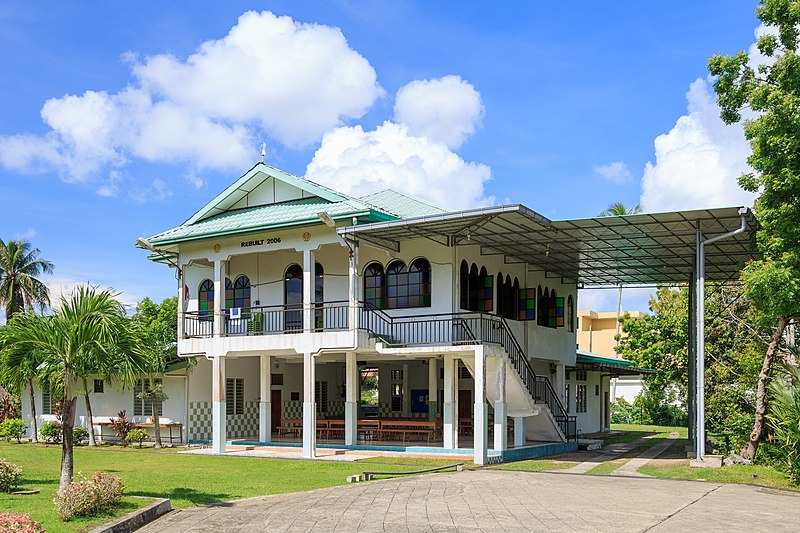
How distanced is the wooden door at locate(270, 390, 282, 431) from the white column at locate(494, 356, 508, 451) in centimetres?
999

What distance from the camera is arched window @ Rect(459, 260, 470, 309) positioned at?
73.7ft

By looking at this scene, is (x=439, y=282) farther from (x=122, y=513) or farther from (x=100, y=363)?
(x=122, y=513)

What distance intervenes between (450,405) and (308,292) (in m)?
4.73

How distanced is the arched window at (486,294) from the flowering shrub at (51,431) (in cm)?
1518

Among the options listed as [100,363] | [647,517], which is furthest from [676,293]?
[100,363]

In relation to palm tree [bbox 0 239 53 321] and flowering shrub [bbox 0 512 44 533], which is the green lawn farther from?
palm tree [bbox 0 239 53 321]

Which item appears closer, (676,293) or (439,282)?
(439,282)

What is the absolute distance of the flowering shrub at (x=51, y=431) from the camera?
27953mm

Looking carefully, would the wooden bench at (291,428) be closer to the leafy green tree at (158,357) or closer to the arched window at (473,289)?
the leafy green tree at (158,357)

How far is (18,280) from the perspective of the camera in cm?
4181

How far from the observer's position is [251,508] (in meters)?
12.4

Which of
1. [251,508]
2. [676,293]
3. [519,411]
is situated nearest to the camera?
[251,508]

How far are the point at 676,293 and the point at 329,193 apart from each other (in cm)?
1926

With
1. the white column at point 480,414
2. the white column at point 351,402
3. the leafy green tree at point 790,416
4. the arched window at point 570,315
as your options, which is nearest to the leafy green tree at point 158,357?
→ the white column at point 351,402
